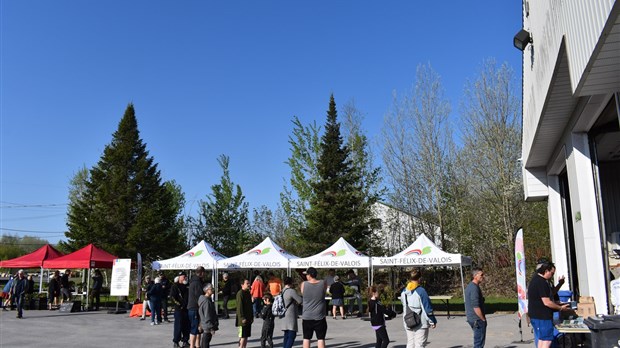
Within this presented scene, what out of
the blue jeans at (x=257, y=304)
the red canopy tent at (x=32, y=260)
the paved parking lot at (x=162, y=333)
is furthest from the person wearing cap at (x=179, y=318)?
the red canopy tent at (x=32, y=260)

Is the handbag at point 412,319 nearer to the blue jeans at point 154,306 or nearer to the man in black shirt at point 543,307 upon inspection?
the man in black shirt at point 543,307

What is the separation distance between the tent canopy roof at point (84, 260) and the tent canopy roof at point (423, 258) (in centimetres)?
1213

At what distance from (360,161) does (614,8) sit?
32.9m

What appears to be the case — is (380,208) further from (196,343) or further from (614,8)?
(614,8)

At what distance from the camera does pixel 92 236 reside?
3775cm

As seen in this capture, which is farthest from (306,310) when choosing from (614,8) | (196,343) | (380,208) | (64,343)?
(380,208)

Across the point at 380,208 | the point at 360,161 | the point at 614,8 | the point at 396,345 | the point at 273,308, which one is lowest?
the point at 396,345

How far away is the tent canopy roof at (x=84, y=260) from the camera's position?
21641 millimetres

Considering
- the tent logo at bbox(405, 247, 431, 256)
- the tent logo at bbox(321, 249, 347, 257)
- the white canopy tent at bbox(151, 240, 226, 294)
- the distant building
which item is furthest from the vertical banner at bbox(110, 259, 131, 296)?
the distant building

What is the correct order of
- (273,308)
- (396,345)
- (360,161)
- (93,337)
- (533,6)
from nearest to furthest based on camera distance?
(273,308), (533,6), (396,345), (93,337), (360,161)

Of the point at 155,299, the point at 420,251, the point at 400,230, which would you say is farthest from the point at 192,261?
the point at 400,230

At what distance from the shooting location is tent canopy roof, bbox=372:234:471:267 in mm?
17750

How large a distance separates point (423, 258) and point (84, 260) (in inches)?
570

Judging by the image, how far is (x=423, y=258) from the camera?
18062 mm
